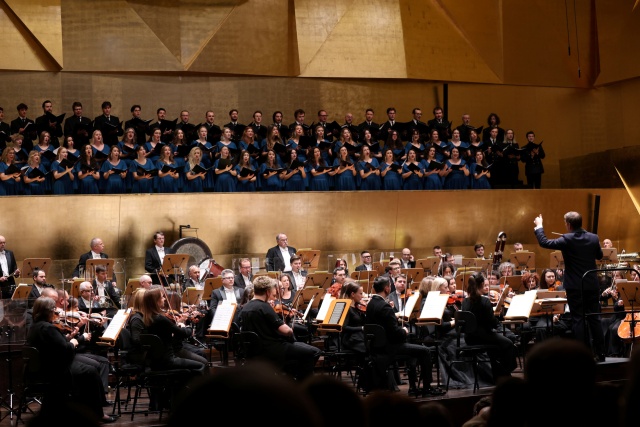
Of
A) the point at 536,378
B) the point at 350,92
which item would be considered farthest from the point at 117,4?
the point at 536,378

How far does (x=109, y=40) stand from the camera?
16172 millimetres

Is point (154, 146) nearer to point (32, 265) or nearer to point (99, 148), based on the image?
point (99, 148)

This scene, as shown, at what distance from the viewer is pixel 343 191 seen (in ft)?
49.3

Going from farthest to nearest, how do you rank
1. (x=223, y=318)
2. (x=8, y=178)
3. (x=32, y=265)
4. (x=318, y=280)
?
(x=8, y=178) < (x=32, y=265) < (x=318, y=280) < (x=223, y=318)

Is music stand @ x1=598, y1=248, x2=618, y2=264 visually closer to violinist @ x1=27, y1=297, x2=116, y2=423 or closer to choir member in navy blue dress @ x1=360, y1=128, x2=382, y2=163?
choir member in navy blue dress @ x1=360, y1=128, x2=382, y2=163

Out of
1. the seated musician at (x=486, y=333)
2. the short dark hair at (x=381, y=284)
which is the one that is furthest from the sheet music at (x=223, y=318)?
the seated musician at (x=486, y=333)

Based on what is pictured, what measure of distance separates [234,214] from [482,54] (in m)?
7.06

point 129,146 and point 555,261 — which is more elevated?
point 129,146

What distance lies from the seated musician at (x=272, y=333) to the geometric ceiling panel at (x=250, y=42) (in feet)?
32.2

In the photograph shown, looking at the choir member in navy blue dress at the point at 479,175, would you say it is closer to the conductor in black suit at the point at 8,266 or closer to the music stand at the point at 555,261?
the music stand at the point at 555,261

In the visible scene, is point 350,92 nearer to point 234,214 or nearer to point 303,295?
point 234,214

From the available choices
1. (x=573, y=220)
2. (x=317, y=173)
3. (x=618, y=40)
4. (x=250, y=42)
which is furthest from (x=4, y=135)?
(x=618, y=40)

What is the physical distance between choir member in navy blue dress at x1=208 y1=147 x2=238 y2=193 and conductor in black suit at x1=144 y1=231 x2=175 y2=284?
166cm

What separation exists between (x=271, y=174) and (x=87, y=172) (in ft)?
9.77
